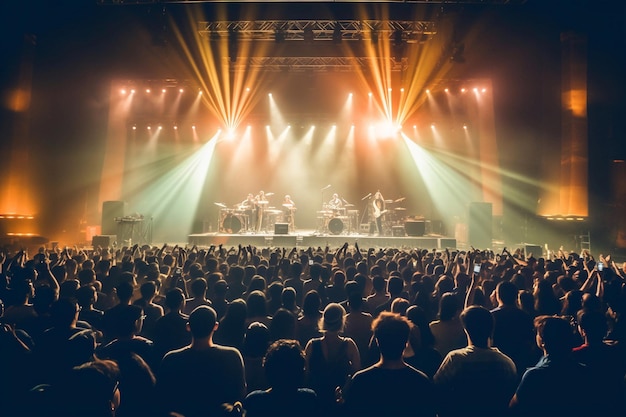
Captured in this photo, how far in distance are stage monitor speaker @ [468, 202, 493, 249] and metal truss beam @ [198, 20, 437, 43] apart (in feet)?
22.0

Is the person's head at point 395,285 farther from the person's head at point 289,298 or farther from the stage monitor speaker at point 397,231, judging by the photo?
the stage monitor speaker at point 397,231

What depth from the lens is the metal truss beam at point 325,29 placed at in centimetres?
1400

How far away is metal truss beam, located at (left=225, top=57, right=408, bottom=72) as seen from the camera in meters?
17.4

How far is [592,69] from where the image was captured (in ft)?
52.5

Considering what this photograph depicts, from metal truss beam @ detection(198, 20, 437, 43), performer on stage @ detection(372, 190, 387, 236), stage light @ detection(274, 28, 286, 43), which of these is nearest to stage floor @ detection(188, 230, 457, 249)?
performer on stage @ detection(372, 190, 387, 236)

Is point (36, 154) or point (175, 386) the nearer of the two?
point (175, 386)

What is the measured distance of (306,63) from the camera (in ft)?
59.0

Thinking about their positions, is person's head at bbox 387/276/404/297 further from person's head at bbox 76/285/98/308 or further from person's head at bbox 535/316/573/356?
person's head at bbox 76/285/98/308

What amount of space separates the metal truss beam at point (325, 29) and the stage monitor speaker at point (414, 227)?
6856 millimetres

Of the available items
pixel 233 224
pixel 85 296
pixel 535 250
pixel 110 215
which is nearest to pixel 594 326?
pixel 85 296

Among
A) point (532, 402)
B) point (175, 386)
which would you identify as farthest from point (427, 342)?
point (175, 386)

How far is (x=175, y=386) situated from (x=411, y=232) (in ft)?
49.7

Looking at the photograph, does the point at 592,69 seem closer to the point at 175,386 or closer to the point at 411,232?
the point at 411,232

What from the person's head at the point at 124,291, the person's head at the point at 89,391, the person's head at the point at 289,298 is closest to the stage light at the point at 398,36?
the person's head at the point at 289,298
